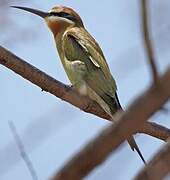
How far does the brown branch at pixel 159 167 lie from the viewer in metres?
0.67

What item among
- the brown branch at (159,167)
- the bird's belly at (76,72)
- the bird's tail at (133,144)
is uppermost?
the brown branch at (159,167)

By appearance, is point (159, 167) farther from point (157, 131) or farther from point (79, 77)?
point (79, 77)

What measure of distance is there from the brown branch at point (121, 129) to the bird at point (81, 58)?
2219 millimetres

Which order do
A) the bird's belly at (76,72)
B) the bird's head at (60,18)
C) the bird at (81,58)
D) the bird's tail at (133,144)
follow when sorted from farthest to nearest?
the bird's head at (60,18), the bird's belly at (76,72), the bird at (81,58), the bird's tail at (133,144)

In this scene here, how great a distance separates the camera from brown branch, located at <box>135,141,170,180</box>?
26.5 inches

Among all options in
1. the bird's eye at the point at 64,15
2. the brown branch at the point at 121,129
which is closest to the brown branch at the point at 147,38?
the brown branch at the point at 121,129

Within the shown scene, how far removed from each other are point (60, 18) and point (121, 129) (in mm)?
3506

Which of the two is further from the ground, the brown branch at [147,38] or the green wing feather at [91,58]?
the brown branch at [147,38]

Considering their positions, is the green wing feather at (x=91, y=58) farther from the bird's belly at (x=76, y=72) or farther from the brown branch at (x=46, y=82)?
the brown branch at (x=46, y=82)

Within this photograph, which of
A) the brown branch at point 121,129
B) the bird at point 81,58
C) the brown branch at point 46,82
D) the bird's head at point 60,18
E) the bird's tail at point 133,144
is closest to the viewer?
the brown branch at point 121,129

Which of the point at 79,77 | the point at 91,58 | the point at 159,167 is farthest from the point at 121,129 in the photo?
the point at 91,58

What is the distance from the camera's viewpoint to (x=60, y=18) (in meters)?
4.09

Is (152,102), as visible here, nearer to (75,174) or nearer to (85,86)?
(75,174)

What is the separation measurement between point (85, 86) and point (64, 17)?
3.33ft
